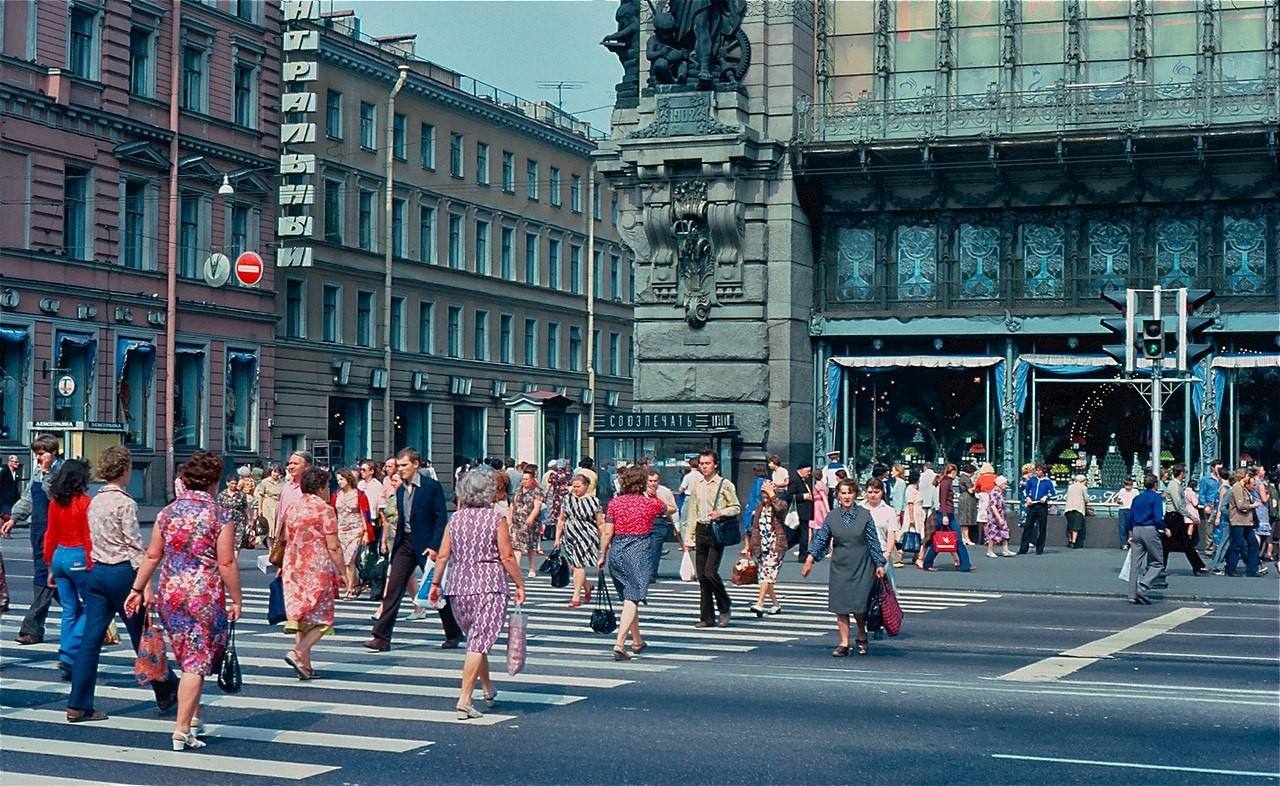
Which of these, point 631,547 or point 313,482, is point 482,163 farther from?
point 313,482

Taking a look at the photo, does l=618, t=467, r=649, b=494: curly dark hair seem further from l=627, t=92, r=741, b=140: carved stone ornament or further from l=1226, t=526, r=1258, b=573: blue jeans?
l=627, t=92, r=741, b=140: carved stone ornament

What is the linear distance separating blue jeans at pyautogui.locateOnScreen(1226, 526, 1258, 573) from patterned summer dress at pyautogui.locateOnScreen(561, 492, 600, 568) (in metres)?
11.6

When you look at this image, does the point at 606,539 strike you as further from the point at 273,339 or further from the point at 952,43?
the point at 273,339

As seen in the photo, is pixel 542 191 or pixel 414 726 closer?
pixel 414 726

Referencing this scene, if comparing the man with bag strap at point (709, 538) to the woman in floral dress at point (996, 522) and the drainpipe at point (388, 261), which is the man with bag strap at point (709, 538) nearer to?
the woman in floral dress at point (996, 522)

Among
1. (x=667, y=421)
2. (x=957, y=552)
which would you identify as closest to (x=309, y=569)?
(x=957, y=552)

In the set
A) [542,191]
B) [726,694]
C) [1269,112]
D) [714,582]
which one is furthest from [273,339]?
A: [726,694]

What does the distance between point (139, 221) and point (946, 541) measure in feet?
94.6

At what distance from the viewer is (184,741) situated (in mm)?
9945

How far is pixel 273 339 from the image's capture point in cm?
5381

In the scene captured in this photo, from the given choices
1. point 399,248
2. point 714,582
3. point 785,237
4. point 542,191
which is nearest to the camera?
point 714,582

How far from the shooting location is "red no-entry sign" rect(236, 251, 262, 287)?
50656 millimetres

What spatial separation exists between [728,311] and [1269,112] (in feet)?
33.4

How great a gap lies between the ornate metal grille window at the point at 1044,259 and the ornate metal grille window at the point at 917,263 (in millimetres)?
1755
